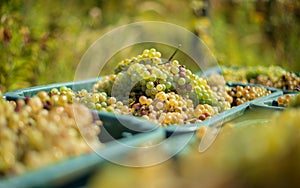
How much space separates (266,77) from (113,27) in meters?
2.32

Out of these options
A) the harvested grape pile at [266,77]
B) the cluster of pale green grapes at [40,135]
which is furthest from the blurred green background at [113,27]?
the cluster of pale green grapes at [40,135]

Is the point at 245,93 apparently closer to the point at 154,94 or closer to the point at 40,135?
the point at 154,94

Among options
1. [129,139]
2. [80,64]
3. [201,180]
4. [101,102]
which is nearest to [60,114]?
[129,139]

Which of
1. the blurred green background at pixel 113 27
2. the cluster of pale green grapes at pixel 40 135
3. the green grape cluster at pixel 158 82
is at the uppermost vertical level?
the blurred green background at pixel 113 27

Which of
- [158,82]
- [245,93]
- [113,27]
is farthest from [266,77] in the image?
[113,27]

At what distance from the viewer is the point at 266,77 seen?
234cm

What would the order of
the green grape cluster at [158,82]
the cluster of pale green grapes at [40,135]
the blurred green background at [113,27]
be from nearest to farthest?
the cluster of pale green grapes at [40,135] < the green grape cluster at [158,82] < the blurred green background at [113,27]

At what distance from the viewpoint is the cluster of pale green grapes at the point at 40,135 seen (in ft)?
2.68

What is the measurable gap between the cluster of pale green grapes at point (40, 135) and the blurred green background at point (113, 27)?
1.76 meters

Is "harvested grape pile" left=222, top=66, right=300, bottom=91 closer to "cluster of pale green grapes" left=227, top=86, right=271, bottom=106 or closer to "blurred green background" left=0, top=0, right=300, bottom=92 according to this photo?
"cluster of pale green grapes" left=227, top=86, right=271, bottom=106

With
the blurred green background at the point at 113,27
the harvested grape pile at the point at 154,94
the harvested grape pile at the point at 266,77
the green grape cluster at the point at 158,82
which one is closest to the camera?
the harvested grape pile at the point at 154,94

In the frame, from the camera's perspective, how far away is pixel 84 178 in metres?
0.81

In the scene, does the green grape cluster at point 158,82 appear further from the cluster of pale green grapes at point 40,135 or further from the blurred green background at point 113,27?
the blurred green background at point 113,27

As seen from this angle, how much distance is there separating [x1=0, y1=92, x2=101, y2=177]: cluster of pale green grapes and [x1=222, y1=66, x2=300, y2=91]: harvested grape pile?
1287 mm
